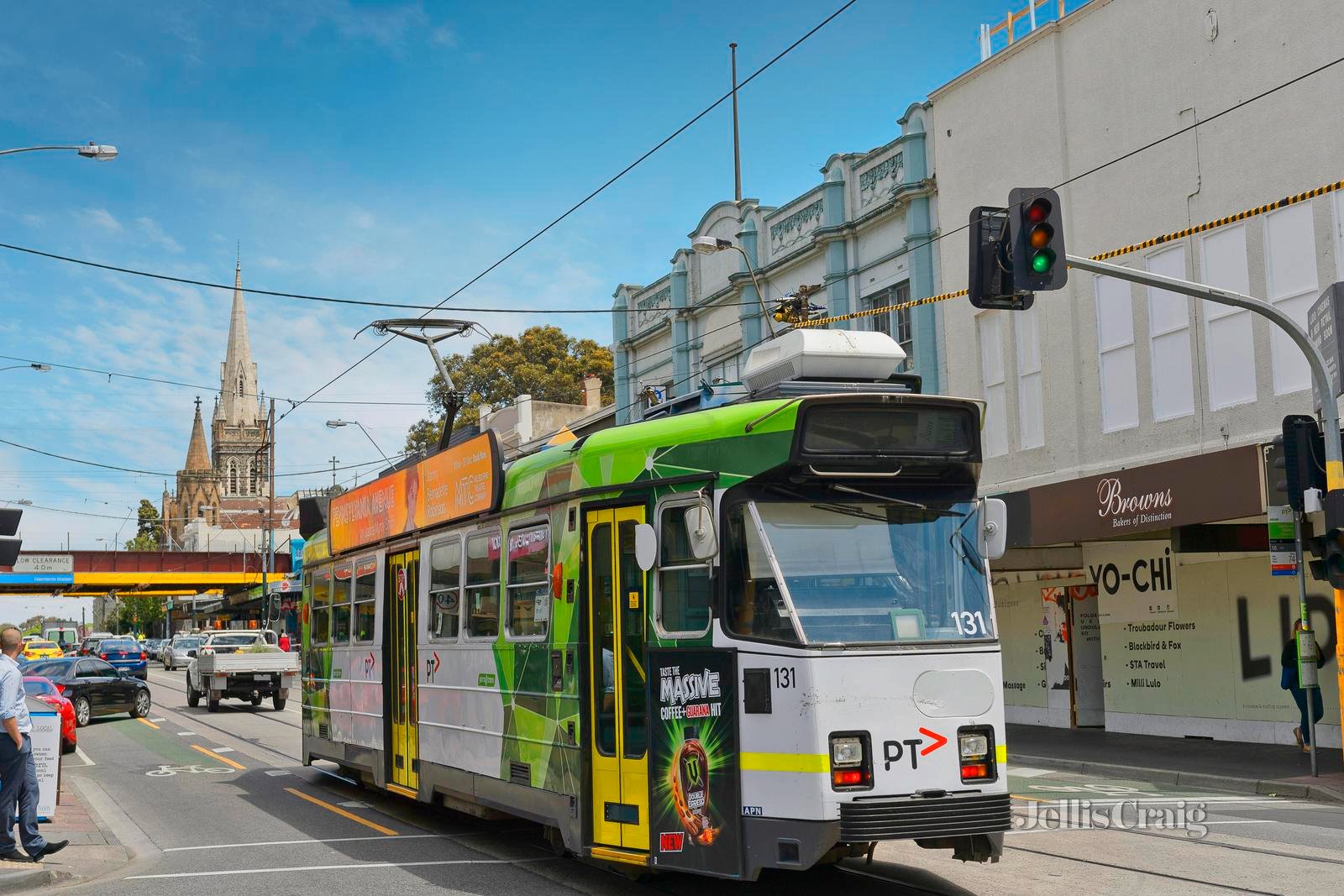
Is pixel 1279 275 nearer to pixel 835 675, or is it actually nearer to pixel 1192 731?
pixel 1192 731

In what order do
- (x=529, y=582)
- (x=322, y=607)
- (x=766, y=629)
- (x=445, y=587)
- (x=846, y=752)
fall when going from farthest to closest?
(x=322, y=607) → (x=445, y=587) → (x=529, y=582) → (x=766, y=629) → (x=846, y=752)

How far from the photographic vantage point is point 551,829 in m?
9.69

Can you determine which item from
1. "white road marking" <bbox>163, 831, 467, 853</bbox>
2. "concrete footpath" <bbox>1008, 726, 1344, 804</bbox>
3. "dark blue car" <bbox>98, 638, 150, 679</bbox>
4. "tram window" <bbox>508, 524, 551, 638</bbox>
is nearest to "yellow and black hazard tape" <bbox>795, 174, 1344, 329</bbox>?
"tram window" <bbox>508, 524, 551, 638</bbox>

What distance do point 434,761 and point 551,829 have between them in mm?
2556

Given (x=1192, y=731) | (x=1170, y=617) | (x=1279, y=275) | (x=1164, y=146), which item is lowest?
(x=1192, y=731)

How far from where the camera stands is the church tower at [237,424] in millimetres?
140125

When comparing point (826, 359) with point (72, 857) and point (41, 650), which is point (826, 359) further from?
point (41, 650)

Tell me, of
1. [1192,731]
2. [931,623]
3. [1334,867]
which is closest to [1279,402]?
[1192,731]

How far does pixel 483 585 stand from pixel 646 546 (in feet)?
10.3

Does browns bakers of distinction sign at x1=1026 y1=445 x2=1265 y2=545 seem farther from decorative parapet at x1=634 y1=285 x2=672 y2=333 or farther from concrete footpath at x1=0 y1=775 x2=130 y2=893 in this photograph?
decorative parapet at x1=634 y1=285 x2=672 y2=333

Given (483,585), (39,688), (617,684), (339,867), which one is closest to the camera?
(617,684)

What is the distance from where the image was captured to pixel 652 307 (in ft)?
121

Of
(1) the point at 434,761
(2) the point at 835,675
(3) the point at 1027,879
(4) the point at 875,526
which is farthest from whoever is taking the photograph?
(1) the point at 434,761

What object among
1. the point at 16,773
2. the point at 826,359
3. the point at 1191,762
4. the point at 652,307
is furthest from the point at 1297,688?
the point at 652,307
